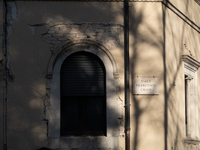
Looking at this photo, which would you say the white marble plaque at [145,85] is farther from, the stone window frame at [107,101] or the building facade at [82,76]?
the stone window frame at [107,101]

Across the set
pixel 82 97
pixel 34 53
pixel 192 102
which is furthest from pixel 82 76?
pixel 192 102

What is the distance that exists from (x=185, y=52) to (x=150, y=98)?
98.3 inches

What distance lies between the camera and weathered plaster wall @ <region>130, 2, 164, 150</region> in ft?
33.9

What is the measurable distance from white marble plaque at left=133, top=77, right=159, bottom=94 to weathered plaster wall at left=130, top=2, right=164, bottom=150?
0.10 metres

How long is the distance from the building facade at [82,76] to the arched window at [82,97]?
2 cm

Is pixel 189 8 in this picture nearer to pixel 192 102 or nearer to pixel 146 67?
pixel 192 102

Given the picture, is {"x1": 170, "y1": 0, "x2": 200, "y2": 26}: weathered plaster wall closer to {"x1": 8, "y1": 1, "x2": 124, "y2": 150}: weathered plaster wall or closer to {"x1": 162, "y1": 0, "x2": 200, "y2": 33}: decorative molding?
{"x1": 162, "y1": 0, "x2": 200, "y2": 33}: decorative molding

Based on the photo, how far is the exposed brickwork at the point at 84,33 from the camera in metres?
10.4

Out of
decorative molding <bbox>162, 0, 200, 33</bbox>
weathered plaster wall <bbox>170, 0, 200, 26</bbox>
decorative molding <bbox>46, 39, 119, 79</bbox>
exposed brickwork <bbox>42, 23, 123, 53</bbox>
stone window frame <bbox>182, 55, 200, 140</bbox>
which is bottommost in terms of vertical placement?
stone window frame <bbox>182, 55, 200, 140</bbox>

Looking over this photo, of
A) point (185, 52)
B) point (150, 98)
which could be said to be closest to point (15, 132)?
point (150, 98)

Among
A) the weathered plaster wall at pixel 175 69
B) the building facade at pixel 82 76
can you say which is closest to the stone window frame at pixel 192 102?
the weathered plaster wall at pixel 175 69

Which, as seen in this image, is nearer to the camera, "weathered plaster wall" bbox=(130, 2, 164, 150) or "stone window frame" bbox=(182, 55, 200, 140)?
"weathered plaster wall" bbox=(130, 2, 164, 150)

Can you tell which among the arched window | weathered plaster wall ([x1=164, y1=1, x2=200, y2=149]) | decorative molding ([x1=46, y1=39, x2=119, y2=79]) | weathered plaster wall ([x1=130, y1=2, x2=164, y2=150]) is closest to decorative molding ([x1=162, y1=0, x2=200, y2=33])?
weathered plaster wall ([x1=164, y1=1, x2=200, y2=149])

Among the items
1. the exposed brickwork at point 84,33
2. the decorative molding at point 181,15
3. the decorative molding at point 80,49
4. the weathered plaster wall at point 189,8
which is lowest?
the decorative molding at point 80,49
